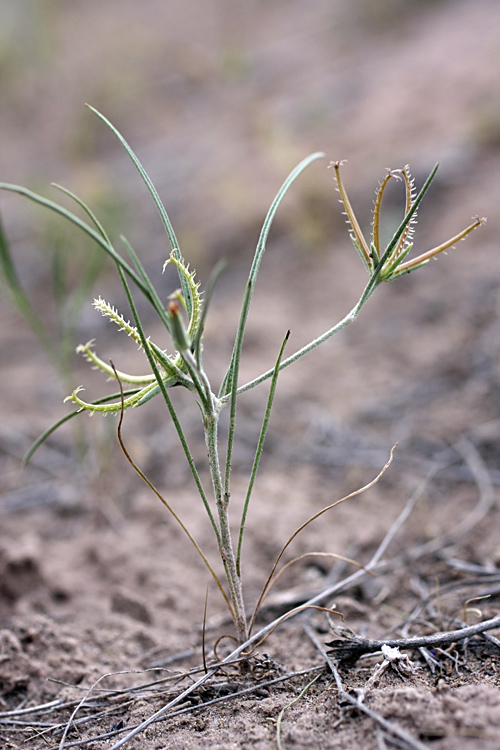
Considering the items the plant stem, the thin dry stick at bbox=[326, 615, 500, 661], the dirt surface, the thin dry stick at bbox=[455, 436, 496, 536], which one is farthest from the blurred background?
the thin dry stick at bbox=[326, 615, 500, 661]

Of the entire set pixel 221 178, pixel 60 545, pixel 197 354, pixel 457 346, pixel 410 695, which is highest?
pixel 221 178

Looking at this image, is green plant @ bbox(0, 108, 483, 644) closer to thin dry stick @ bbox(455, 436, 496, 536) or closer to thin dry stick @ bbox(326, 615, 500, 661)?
thin dry stick @ bbox(326, 615, 500, 661)

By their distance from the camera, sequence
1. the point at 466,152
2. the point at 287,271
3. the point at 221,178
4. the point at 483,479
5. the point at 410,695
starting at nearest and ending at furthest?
the point at 410,695 → the point at 483,479 → the point at 287,271 → the point at 466,152 → the point at 221,178

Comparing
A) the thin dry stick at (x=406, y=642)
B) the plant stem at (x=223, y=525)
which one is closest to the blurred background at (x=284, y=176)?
the plant stem at (x=223, y=525)

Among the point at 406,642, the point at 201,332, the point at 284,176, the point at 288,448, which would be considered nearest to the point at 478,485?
the point at 288,448

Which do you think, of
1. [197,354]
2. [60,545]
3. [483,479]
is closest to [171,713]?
[197,354]

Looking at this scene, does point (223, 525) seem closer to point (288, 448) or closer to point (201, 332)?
point (201, 332)

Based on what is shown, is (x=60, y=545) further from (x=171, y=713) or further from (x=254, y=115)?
(x=254, y=115)
